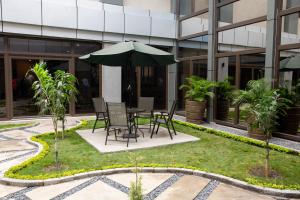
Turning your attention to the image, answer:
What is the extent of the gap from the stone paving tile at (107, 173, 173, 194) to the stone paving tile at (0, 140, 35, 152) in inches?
105

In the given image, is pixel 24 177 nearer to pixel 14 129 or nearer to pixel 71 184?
pixel 71 184

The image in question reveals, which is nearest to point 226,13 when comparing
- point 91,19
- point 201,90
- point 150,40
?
point 201,90

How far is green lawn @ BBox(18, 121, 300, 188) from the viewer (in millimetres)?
4379

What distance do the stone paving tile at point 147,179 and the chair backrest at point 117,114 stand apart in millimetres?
1795

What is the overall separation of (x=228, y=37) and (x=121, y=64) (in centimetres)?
361

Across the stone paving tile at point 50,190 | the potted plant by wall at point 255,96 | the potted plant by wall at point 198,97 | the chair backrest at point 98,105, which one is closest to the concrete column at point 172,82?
the potted plant by wall at point 198,97

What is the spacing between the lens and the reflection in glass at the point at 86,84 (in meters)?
10.2

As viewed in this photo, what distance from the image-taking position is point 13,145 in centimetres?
591

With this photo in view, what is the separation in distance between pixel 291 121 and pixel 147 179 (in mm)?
4455

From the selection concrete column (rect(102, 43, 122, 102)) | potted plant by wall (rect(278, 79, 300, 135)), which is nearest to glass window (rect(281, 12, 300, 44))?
potted plant by wall (rect(278, 79, 300, 135))

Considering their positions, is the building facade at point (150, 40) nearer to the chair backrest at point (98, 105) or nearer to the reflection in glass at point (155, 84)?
the reflection in glass at point (155, 84)

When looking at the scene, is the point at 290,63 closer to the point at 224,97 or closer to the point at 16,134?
the point at 224,97

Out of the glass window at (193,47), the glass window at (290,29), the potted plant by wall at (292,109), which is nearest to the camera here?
the glass window at (290,29)

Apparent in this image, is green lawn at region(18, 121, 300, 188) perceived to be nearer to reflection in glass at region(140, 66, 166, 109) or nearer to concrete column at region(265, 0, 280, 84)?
concrete column at region(265, 0, 280, 84)
